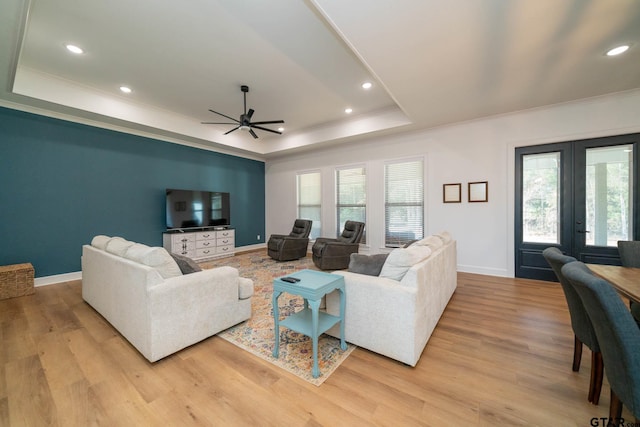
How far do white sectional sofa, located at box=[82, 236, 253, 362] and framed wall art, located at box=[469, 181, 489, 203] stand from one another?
4.32 metres

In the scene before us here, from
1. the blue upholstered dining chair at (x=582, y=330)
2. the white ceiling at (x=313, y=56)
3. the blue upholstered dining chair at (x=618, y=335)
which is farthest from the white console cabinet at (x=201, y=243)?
the blue upholstered dining chair at (x=618, y=335)

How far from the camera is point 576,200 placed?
12.8ft

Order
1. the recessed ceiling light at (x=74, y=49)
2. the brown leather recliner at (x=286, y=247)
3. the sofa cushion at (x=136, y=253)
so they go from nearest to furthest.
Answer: the sofa cushion at (x=136, y=253)
the recessed ceiling light at (x=74, y=49)
the brown leather recliner at (x=286, y=247)

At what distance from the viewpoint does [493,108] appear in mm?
4102

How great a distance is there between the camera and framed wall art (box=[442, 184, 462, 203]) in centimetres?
479

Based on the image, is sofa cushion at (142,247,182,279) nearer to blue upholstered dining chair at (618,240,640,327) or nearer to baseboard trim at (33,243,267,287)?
baseboard trim at (33,243,267,287)

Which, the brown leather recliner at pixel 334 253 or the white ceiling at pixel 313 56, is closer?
the white ceiling at pixel 313 56

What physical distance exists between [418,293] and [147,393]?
6.86ft

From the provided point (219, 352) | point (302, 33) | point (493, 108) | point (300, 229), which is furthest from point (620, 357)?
point (300, 229)

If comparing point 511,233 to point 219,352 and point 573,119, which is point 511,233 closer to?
point 573,119

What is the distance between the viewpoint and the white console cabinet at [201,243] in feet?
17.7

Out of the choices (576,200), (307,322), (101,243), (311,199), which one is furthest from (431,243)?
(311,199)

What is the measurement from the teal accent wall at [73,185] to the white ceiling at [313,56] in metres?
0.41

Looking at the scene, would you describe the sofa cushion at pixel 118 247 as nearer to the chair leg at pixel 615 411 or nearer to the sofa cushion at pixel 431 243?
the sofa cushion at pixel 431 243
